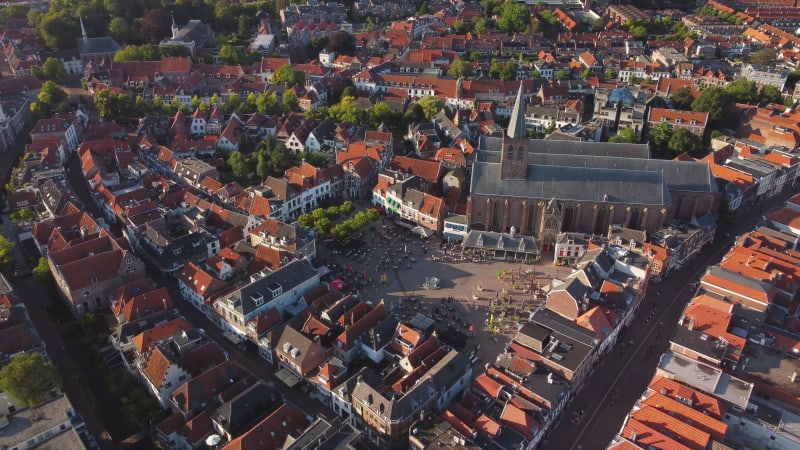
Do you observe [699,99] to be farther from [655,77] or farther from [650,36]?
[650,36]

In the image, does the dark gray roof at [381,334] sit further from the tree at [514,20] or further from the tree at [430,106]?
the tree at [514,20]

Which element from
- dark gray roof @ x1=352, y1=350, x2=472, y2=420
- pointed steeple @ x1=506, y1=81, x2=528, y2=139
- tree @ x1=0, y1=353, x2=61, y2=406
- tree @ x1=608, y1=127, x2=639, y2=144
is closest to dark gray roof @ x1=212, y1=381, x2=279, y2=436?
dark gray roof @ x1=352, y1=350, x2=472, y2=420

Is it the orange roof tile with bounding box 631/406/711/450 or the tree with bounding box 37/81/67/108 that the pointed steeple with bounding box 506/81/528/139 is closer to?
the orange roof tile with bounding box 631/406/711/450

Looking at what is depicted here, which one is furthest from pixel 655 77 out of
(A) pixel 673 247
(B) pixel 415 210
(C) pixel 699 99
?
(B) pixel 415 210

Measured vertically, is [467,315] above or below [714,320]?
below

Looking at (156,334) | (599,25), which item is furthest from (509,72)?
(156,334)

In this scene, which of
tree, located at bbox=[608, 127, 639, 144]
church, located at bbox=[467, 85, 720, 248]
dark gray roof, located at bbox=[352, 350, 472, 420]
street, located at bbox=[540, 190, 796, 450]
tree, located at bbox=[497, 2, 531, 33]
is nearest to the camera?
dark gray roof, located at bbox=[352, 350, 472, 420]
